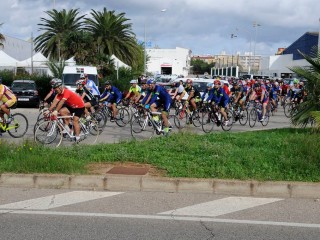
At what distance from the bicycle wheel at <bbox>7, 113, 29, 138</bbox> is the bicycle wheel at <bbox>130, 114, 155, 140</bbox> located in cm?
330

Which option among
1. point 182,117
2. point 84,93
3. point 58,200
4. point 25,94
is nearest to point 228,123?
Answer: point 182,117

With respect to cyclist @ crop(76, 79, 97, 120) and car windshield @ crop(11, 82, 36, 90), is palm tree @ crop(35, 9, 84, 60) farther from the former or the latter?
cyclist @ crop(76, 79, 97, 120)

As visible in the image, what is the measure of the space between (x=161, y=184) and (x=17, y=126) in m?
7.55

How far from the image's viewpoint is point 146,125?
1382 cm

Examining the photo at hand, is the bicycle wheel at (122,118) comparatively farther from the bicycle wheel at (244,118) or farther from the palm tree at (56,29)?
the palm tree at (56,29)

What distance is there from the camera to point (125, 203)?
6609mm

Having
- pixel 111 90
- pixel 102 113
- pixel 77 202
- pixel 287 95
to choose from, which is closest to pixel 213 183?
pixel 77 202

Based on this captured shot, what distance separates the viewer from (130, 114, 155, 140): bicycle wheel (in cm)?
1374

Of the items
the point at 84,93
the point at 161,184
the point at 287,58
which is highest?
the point at 287,58

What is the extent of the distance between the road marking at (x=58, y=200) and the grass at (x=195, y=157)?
2.60 ft

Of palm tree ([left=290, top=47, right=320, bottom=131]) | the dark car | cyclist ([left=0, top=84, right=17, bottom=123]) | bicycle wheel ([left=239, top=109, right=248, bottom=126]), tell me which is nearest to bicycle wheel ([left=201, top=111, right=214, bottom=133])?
bicycle wheel ([left=239, top=109, right=248, bottom=126])

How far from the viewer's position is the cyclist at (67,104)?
11.3m

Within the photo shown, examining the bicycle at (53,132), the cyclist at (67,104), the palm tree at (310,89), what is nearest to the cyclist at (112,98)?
the cyclist at (67,104)

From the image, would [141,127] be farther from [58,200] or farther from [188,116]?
[58,200]
